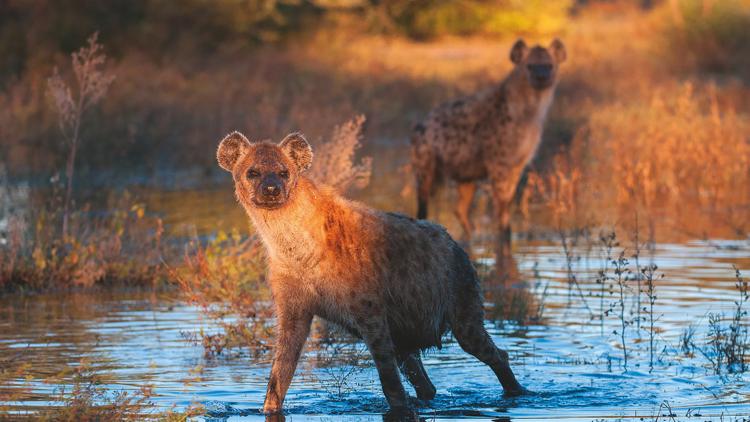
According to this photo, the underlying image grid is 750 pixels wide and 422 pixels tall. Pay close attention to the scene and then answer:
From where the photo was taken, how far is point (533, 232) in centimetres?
1465

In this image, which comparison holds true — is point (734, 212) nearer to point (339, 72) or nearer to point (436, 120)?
point (436, 120)

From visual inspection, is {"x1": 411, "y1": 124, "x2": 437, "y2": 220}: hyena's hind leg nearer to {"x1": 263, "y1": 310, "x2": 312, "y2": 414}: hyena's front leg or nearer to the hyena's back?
the hyena's back

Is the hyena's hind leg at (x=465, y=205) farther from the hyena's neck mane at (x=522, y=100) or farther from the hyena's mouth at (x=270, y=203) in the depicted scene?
the hyena's mouth at (x=270, y=203)

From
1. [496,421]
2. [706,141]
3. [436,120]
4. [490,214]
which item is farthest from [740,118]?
[496,421]

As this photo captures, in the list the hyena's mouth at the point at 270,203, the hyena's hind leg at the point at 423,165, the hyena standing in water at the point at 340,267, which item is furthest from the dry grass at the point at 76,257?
the hyena's mouth at the point at 270,203

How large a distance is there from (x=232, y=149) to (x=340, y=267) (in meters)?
0.87

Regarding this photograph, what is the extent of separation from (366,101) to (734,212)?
9.71 m

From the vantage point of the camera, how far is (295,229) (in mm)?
6961

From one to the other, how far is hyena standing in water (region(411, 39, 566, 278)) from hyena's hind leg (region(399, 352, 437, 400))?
6440mm

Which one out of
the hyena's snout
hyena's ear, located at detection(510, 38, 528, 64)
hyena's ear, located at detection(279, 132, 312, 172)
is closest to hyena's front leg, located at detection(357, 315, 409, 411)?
the hyena's snout

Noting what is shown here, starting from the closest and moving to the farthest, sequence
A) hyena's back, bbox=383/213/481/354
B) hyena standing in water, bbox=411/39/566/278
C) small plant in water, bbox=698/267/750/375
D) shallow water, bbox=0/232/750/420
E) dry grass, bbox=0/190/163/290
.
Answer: hyena's back, bbox=383/213/481/354 < shallow water, bbox=0/232/750/420 < small plant in water, bbox=698/267/750/375 < dry grass, bbox=0/190/163/290 < hyena standing in water, bbox=411/39/566/278

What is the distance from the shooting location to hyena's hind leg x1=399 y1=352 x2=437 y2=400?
304 inches

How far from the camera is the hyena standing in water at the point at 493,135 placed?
14391 millimetres

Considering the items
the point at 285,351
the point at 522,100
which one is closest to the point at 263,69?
the point at 522,100
